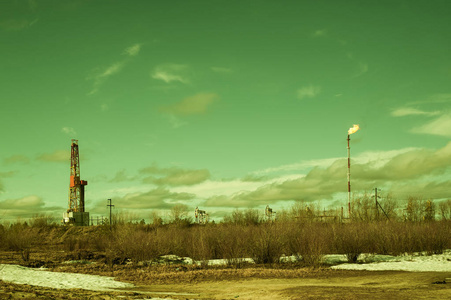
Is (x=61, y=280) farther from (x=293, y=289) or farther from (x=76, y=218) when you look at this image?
(x=76, y=218)

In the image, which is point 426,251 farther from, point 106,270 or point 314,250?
point 106,270

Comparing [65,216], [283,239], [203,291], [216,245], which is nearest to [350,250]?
[283,239]

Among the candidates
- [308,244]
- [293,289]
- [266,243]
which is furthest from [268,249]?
[293,289]

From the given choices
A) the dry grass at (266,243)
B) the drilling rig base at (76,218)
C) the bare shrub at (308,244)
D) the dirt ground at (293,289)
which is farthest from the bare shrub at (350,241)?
the drilling rig base at (76,218)

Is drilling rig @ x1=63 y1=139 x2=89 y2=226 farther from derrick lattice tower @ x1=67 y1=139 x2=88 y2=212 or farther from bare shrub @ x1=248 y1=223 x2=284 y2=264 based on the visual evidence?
bare shrub @ x1=248 y1=223 x2=284 y2=264

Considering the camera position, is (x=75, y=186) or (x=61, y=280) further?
(x=75, y=186)

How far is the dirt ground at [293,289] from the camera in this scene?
526 inches

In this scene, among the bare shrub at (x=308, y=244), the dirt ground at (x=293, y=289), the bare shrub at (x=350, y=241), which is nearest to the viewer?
the dirt ground at (x=293, y=289)

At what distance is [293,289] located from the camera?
50.8ft

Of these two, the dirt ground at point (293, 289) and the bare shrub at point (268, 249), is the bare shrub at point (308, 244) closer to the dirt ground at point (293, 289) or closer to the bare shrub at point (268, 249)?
the bare shrub at point (268, 249)

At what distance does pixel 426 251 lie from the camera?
3219 cm

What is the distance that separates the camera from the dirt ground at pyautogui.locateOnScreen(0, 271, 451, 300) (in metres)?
13.4

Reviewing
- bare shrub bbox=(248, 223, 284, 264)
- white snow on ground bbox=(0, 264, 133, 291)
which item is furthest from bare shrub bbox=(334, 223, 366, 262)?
white snow on ground bbox=(0, 264, 133, 291)

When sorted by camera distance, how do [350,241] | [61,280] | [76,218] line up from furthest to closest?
[76,218] → [350,241] → [61,280]
